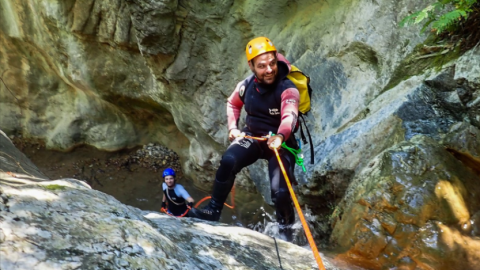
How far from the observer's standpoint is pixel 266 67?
4020mm

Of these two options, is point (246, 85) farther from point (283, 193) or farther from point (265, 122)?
point (283, 193)

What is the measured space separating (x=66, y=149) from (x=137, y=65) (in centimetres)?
430

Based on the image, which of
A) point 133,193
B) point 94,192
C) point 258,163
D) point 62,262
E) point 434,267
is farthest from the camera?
point 133,193

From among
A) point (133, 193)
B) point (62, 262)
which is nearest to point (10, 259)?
point (62, 262)

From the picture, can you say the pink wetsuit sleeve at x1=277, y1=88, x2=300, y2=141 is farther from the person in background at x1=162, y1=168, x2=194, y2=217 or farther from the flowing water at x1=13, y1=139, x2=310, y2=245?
the flowing water at x1=13, y1=139, x2=310, y2=245

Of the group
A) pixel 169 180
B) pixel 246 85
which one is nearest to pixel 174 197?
pixel 169 180

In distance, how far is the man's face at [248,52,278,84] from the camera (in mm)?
4016

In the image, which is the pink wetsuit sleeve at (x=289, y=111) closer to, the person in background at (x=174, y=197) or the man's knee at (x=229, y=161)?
the man's knee at (x=229, y=161)

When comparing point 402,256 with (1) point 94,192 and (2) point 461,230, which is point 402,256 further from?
(1) point 94,192

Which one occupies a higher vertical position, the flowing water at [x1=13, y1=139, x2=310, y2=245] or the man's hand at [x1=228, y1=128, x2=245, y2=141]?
the man's hand at [x1=228, y1=128, x2=245, y2=141]

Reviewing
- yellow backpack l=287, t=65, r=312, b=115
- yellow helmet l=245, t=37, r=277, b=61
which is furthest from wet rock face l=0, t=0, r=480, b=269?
yellow helmet l=245, t=37, r=277, b=61

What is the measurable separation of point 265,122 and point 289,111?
524 millimetres

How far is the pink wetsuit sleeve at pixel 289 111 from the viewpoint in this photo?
12.4 ft

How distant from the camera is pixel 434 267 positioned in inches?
123
